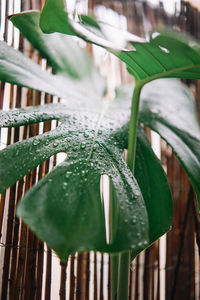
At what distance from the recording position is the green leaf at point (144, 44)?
445 mm

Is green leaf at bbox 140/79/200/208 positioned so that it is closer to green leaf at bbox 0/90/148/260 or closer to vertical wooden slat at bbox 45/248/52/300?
green leaf at bbox 0/90/148/260

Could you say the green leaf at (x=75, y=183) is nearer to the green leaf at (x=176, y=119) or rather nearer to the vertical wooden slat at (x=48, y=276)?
the green leaf at (x=176, y=119)

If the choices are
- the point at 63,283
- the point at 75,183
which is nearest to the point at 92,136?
the point at 75,183

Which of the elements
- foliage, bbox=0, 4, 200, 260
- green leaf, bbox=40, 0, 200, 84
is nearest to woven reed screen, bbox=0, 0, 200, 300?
foliage, bbox=0, 4, 200, 260

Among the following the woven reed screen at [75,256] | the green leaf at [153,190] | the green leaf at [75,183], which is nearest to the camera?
the green leaf at [75,183]

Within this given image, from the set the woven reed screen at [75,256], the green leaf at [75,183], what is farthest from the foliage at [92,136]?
the woven reed screen at [75,256]

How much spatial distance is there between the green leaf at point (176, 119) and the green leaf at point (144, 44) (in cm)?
18

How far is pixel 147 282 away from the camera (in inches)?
35.9

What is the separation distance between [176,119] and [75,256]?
449mm

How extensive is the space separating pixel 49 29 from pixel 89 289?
2.13 ft

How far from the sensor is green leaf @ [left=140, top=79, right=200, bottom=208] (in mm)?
664

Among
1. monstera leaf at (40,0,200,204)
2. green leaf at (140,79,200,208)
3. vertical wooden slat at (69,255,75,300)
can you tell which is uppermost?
monstera leaf at (40,0,200,204)

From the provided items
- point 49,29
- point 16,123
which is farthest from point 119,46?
point 16,123

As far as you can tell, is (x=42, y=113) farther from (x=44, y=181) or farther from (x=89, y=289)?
(x=89, y=289)
